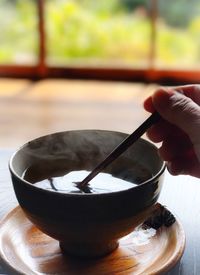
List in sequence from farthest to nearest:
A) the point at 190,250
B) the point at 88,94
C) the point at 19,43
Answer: the point at 19,43 → the point at 88,94 → the point at 190,250

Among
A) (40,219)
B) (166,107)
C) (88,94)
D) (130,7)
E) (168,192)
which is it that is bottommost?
(88,94)

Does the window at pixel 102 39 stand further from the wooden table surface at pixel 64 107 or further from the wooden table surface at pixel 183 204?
the wooden table surface at pixel 183 204

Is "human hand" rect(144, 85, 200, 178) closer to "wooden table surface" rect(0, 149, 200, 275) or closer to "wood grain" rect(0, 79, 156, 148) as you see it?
"wooden table surface" rect(0, 149, 200, 275)

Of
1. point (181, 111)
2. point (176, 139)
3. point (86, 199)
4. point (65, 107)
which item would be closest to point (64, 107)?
point (65, 107)

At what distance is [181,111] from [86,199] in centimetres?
22

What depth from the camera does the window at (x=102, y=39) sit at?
3.53 meters

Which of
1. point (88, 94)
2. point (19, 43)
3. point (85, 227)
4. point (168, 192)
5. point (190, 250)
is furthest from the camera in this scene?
point (19, 43)

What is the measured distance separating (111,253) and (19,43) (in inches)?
126

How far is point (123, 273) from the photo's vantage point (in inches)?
26.2

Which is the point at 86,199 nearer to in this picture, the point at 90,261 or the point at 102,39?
the point at 90,261

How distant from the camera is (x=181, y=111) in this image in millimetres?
725

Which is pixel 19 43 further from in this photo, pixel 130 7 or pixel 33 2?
pixel 130 7

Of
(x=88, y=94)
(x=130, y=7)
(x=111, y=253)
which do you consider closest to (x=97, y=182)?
(x=111, y=253)

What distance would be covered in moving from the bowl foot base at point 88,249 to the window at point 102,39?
2941 millimetres
